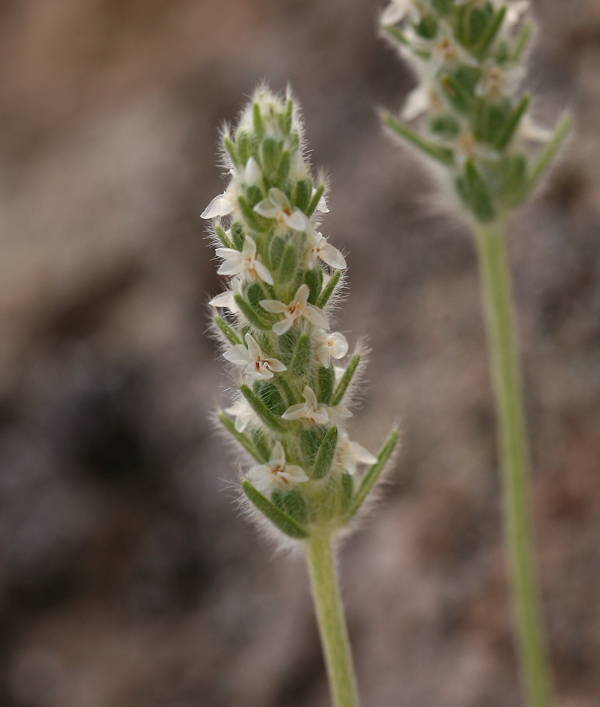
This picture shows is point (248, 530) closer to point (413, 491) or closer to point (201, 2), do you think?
point (413, 491)

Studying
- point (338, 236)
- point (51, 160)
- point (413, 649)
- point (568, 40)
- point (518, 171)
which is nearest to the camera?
point (518, 171)

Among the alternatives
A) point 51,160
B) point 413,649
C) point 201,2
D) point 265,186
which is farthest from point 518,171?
point 201,2

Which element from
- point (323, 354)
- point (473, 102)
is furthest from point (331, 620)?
point (473, 102)

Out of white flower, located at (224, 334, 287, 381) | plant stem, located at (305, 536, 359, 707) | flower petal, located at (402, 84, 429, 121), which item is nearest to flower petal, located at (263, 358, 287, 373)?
white flower, located at (224, 334, 287, 381)

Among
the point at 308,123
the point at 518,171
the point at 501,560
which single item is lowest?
the point at 501,560

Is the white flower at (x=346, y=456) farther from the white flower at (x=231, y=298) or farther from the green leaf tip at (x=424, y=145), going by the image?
the green leaf tip at (x=424, y=145)

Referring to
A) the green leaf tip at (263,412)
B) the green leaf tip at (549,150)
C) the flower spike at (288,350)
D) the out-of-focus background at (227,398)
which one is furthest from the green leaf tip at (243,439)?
the out-of-focus background at (227,398)
